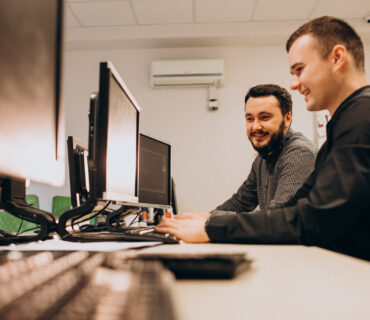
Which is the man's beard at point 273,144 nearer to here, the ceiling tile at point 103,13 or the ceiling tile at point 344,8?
the ceiling tile at point 344,8

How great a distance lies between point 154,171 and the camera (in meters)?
1.81

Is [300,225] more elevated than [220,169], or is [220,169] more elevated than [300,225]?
[220,169]

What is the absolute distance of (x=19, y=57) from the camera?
0.52m

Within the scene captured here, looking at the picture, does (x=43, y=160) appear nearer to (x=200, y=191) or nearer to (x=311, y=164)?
(x=311, y=164)

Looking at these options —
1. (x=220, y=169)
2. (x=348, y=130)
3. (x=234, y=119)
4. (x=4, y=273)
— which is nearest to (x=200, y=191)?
(x=220, y=169)

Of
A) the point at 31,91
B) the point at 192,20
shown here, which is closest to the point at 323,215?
the point at 31,91

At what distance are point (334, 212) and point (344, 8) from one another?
3060mm

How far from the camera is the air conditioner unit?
3.63 m

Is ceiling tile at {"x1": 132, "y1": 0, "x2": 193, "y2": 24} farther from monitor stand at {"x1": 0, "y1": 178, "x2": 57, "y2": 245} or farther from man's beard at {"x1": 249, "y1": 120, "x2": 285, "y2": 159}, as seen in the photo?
monitor stand at {"x1": 0, "y1": 178, "x2": 57, "y2": 245}

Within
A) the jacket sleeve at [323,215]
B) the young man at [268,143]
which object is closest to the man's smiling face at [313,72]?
the jacket sleeve at [323,215]

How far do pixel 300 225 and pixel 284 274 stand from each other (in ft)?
1.39

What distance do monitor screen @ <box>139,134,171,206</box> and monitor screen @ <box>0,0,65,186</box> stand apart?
3.08 feet

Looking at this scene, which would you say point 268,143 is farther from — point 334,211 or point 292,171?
point 334,211

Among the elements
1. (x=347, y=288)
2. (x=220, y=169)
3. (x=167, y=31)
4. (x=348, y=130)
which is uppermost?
(x=167, y=31)
